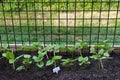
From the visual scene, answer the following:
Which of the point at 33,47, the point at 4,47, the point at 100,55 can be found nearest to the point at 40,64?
the point at 33,47

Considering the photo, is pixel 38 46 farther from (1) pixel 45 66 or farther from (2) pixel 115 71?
(2) pixel 115 71

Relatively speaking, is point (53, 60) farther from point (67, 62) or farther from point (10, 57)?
point (10, 57)

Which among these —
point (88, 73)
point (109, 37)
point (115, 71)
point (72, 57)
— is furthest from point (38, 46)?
point (109, 37)

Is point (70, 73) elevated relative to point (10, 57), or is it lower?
lower

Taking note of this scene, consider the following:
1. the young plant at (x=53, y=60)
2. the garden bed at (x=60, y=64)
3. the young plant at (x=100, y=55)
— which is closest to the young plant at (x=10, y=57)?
the garden bed at (x=60, y=64)

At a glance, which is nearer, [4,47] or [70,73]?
[70,73]

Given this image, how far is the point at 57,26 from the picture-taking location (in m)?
3.32

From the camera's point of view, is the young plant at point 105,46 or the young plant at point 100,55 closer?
the young plant at point 100,55

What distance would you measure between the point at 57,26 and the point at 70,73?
1.07 metres

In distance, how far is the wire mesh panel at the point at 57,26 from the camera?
8.79 ft

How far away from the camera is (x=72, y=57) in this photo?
2.63m

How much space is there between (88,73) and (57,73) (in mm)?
249

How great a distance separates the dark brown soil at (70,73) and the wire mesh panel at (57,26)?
0.39 meters

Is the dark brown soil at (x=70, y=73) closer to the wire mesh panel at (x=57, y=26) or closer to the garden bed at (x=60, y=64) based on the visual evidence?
the garden bed at (x=60, y=64)
